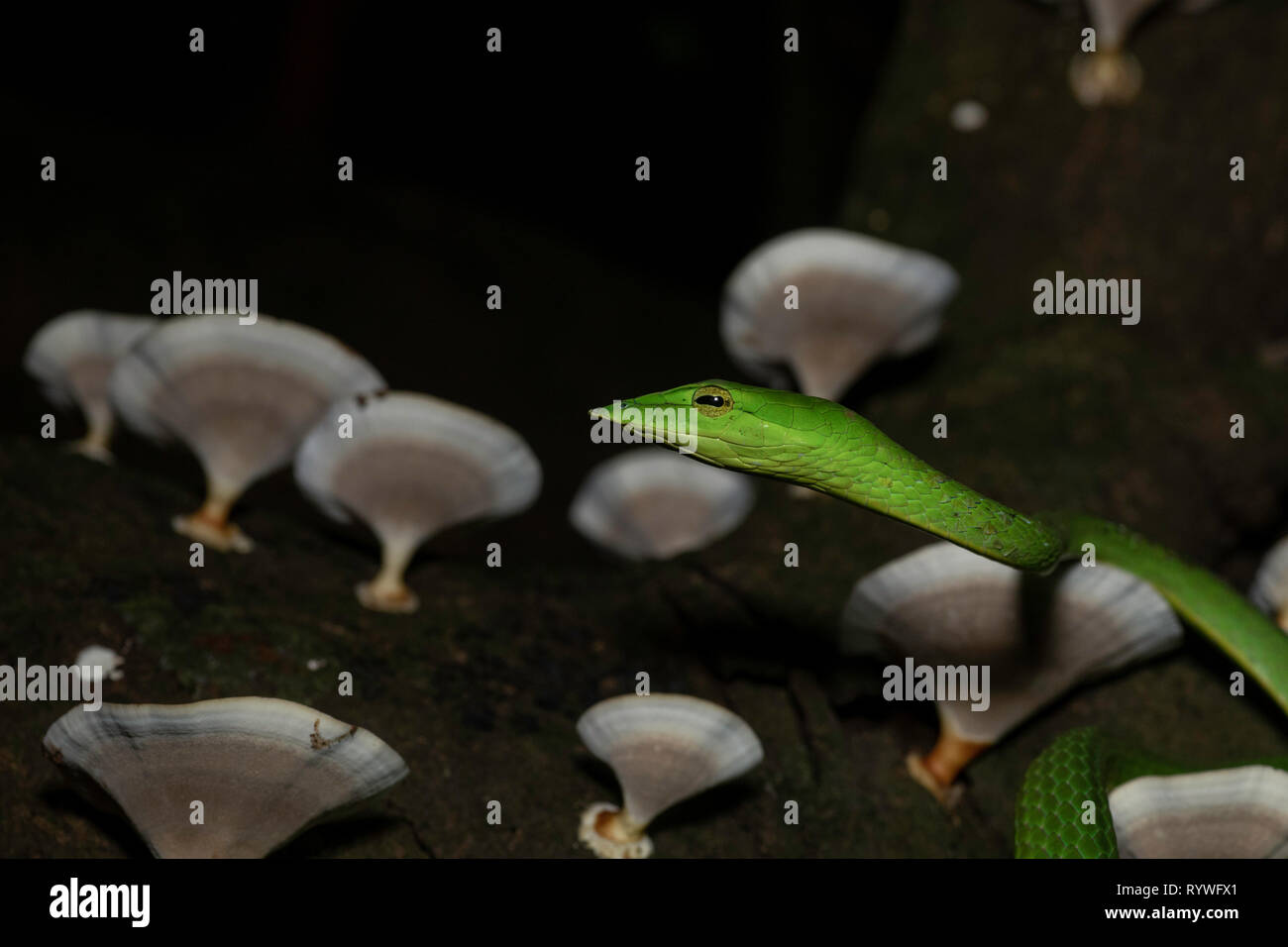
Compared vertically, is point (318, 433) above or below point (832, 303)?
below

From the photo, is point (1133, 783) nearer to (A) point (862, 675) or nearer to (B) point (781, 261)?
(A) point (862, 675)

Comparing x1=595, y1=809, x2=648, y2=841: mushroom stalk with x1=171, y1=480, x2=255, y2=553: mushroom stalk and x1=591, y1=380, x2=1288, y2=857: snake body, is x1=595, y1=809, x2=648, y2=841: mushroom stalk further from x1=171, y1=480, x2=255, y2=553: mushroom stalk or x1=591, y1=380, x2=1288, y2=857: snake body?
x1=171, y1=480, x2=255, y2=553: mushroom stalk

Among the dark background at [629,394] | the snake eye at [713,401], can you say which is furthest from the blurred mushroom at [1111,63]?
the snake eye at [713,401]

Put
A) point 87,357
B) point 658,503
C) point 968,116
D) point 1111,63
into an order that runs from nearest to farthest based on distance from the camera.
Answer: point 87,357 → point 658,503 → point 1111,63 → point 968,116

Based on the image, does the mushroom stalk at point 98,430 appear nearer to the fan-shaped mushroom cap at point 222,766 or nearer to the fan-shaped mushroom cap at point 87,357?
the fan-shaped mushroom cap at point 87,357

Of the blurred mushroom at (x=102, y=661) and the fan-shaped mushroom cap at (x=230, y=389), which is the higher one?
the fan-shaped mushroom cap at (x=230, y=389)

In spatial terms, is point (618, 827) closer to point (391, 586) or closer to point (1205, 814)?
point (391, 586)

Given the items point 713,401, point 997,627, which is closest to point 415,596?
point 713,401
